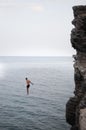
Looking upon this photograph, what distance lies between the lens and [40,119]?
5825cm

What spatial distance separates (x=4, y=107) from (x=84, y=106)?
1838 inches

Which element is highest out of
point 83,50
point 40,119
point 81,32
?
point 81,32

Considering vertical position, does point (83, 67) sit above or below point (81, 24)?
below

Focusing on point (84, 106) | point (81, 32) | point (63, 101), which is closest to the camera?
point (84, 106)

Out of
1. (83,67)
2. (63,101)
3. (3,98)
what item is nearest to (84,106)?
(83,67)

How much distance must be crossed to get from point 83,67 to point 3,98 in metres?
54.7

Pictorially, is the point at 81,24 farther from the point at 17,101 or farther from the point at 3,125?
the point at 17,101

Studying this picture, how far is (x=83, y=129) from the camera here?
21875 millimetres

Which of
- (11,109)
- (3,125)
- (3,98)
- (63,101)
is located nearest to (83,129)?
(3,125)

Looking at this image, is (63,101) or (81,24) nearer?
(81,24)

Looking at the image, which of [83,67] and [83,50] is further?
[83,50]

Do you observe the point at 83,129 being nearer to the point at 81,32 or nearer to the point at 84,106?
the point at 84,106

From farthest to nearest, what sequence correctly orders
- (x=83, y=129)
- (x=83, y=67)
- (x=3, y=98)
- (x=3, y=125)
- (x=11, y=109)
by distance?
1. (x=3, y=98)
2. (x=11, y=109)
3. (x=3, y=125)
4. (x=83, y=67)
5. (x=83, y=129)

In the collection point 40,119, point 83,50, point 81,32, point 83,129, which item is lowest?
point 40,119
